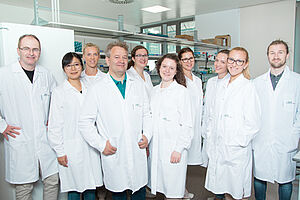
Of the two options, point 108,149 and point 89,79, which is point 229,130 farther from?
point 89,79

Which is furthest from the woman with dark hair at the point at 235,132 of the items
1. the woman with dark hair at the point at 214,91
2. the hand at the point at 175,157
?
the hand at the point at 175,157

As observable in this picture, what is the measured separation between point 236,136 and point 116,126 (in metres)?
0.94

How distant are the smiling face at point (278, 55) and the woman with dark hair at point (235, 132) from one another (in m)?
0.26

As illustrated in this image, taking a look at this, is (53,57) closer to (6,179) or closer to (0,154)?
(0,154)

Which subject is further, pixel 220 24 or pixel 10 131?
pixel 220 24

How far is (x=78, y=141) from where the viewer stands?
190 cm

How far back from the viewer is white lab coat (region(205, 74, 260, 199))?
1847 mm

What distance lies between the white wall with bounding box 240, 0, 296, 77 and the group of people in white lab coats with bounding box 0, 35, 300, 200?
3745mm

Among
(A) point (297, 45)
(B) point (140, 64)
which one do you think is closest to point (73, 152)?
(B) point (140, 64)

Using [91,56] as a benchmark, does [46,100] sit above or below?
below

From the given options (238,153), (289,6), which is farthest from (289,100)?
(289,6)

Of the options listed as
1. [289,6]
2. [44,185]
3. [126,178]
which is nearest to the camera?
[126,178]

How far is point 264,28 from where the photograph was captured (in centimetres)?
543

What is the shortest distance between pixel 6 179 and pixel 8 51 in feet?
3.38
